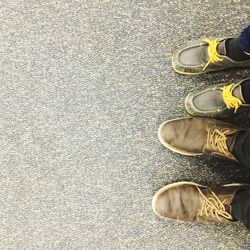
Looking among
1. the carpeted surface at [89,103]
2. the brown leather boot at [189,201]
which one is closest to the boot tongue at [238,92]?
the carpeted surface at [89,103]

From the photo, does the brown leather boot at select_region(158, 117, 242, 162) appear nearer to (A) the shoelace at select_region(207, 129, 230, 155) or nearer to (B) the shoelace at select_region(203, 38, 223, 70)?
(A) the shoelace at select_region(207, 129, 230, 155)

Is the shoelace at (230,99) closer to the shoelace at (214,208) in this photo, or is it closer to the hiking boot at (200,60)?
the hiking boot at (200,60)

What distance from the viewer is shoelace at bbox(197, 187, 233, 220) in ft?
3.66

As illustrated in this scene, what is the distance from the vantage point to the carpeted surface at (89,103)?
1177mm

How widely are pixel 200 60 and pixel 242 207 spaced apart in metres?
0.42

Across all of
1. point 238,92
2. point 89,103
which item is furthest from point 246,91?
point 89,103

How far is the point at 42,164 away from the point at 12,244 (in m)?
0.25

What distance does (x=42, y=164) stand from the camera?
46.5 inches

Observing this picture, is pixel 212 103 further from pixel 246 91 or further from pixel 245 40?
pixel 245 40

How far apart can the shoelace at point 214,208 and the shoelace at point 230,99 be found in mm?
248

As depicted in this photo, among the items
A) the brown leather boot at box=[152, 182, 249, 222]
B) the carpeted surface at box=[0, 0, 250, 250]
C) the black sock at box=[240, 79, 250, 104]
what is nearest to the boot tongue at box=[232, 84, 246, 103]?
the black sock at box=[240, 79, 250, 104]

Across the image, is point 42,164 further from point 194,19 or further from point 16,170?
point 194,19

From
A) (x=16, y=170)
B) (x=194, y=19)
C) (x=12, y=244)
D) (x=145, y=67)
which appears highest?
(x=194, y=19)

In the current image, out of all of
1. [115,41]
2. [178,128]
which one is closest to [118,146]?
[178,128]
